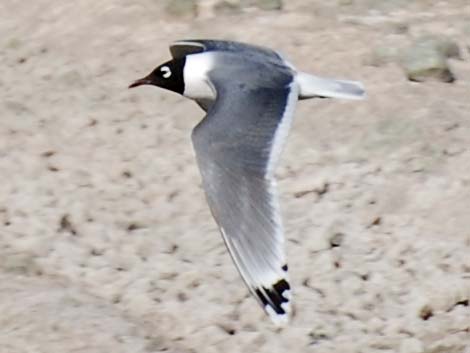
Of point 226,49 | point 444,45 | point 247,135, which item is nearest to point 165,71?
point 226,49

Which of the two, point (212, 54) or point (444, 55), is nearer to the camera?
point (212, 54)

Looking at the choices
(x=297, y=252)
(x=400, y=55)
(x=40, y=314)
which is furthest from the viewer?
(x=400, y=55)

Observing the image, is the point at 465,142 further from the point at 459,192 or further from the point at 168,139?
the point at 168,139

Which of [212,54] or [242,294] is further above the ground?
[212,54]

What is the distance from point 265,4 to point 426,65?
742 millimetres

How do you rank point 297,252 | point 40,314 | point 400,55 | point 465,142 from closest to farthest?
point 40,314 < point 297,252 < point 465,142 < point 400,55

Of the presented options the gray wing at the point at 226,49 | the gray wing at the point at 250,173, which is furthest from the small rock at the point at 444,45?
the gray wing at the point at 250,173

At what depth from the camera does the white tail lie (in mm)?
4594

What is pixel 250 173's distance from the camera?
154 inches

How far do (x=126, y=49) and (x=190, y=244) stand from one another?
48.4 inches

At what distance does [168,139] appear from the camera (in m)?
5.46

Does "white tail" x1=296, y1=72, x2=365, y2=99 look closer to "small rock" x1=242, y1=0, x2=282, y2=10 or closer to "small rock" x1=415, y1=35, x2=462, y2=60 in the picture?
"small rock" x1=415, y1=35, x2=462, y2=60

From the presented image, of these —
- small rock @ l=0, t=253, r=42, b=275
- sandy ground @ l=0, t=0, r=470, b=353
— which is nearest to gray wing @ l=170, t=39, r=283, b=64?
sandy ground @ l=0, t=0, r=470, b=353

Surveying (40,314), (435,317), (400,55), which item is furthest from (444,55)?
(40,314)
